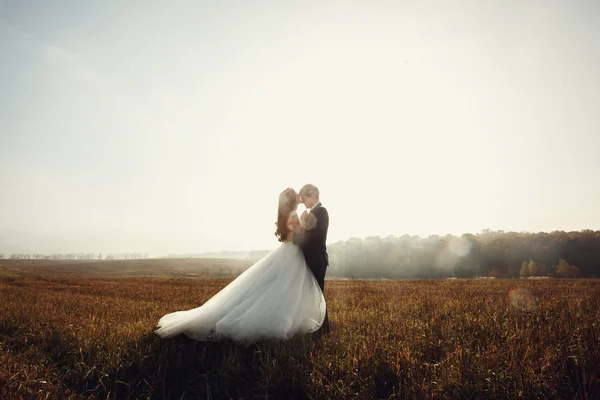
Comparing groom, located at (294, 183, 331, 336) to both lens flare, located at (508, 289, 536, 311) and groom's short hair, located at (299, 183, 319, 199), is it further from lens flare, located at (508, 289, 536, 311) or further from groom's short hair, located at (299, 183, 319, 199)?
lens flare, located at (508, 289, 536, 311)

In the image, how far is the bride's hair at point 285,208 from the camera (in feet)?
19.9

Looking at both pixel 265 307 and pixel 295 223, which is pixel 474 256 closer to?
pixel 295 223

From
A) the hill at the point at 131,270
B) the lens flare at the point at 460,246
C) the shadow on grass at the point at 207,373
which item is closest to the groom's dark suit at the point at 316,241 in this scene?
the shadow on grass at the point at 207,373

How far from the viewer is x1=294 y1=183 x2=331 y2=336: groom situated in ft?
18.9

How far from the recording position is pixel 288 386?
10.9 feet

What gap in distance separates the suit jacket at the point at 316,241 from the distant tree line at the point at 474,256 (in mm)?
78972

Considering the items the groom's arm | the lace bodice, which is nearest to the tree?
the groom's arm

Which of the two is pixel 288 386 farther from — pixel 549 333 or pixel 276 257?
pixel 549 333

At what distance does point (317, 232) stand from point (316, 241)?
0.18 meters

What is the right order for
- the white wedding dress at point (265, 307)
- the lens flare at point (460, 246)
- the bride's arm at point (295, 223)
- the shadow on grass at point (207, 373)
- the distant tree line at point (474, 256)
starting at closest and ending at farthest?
the shadow on grass at point (207, 373), the white wedding dress at point (265, 307), the bride's arm at point (295, 223), the distant tree line at point (474, 256), the lens flare at point (460, 246)

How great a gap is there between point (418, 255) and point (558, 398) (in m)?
94.5

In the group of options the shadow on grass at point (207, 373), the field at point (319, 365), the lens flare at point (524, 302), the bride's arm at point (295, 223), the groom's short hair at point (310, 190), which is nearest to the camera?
the field at point (319, 365)

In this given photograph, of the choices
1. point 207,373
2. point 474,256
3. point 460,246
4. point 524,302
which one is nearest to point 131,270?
point 460,246

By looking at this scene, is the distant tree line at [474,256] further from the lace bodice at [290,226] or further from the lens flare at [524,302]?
the lace bodice at [290,226]
